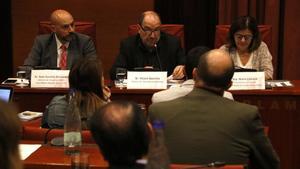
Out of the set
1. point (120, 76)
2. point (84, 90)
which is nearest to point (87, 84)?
point (84, 90)

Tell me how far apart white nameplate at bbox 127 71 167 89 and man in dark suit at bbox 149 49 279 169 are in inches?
61.5

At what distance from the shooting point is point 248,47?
15.3ft

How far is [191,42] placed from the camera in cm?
614

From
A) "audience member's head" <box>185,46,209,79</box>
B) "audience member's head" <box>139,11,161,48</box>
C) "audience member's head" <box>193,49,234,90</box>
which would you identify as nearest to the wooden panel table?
"audience member's head" <box>193,49,234,90</box>

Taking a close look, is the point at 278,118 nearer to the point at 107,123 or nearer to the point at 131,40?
the point at 131,40

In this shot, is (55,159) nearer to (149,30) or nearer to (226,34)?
(149,30)

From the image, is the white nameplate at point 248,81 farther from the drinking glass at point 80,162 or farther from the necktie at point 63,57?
the drinking glass at point 80,162

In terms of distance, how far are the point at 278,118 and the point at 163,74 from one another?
89 cm

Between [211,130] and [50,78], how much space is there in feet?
6.83

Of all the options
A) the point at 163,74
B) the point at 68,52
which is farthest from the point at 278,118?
the point at 68,52

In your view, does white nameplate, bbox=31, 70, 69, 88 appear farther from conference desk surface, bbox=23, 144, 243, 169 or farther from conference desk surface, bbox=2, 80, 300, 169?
conference desk surface, bbox=23, 144, 243, 169

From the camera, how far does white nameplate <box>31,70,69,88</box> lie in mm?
4207

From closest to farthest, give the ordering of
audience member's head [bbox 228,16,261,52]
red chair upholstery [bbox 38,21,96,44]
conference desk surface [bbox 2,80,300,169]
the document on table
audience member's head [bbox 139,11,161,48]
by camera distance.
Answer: the document on table, conference desk surface [bbox 2,80,300,169], audience member's head [bbox 228,16,261,52], audience member's head [bbox 139,11,161,48], red chair upholstery [bbox 38,21,96,44]

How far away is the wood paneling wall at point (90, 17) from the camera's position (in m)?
6.41
